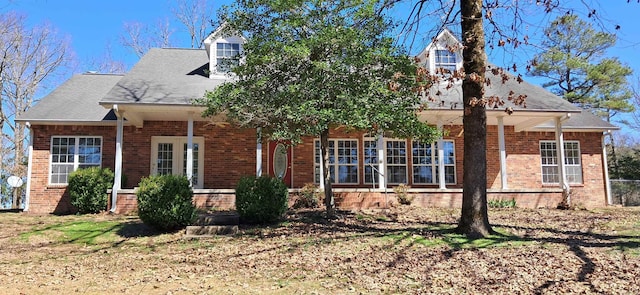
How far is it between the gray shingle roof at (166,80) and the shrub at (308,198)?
13.2 feet

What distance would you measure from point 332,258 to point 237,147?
27.5ft

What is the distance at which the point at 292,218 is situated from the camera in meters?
10.3

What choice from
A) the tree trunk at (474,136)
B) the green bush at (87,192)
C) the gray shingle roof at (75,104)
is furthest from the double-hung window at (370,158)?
the gray shingle roof at (75,104)

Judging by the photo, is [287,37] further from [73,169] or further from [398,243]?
[73,169]

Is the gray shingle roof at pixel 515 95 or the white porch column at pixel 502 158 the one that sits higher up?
the gray shingle roof at pixel 515 95

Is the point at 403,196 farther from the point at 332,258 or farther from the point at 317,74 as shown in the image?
the point at 332,258

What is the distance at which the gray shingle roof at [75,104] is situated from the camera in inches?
522

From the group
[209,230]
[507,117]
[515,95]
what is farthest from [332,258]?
[515,95]

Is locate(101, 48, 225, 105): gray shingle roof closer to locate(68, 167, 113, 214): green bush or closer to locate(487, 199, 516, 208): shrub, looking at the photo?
locate(68, 167, 113, 214): green bush

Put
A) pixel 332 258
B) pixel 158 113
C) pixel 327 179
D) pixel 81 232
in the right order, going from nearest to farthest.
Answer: pixel 332 258 < pixel 81 232 < pixel 327 179 < pixel 158 113

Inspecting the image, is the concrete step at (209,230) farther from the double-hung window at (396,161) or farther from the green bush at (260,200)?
the double-hung window at (396,161)

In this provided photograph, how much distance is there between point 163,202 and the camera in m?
8.98

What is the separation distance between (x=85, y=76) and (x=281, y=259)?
1353 cm

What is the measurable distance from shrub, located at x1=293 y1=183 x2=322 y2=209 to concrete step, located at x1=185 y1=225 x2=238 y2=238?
3186mm
